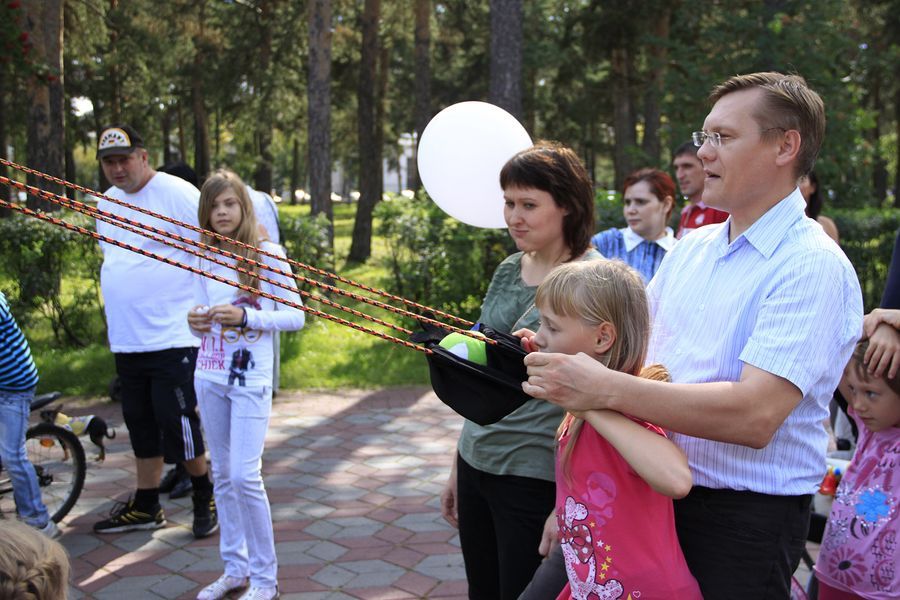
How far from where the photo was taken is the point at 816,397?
1.85m

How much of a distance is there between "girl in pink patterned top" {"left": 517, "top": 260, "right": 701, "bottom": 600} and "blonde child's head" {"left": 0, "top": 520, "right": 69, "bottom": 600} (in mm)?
1106

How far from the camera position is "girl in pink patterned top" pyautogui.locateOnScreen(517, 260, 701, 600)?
1.81 m

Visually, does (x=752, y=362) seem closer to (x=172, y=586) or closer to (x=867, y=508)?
(x=867, y=508)

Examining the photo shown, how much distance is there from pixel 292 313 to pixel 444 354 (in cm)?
194

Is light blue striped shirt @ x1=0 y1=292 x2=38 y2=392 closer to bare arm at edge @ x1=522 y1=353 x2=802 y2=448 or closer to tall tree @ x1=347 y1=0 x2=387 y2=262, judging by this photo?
bare arm at edge @ x1=522 y1=353 x2=802 y2=448

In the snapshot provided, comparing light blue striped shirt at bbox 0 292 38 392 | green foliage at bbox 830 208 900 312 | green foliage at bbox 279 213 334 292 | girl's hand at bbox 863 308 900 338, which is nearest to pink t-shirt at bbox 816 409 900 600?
girl's hand at bbox 863 308 900 338

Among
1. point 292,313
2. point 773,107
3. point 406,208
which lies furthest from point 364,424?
point 773,107

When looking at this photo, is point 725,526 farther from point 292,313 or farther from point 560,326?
point 292,313

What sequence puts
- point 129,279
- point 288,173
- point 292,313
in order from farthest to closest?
point 288,173
point 129,279
point 292,313

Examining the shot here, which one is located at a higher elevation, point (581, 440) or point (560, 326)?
point (560, 326)

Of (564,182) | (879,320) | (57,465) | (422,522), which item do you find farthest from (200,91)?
(879,320)

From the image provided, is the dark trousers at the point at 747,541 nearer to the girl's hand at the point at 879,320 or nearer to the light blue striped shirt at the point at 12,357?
the girl's hand at the point at 879,320

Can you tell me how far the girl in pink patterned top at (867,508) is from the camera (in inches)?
96.7

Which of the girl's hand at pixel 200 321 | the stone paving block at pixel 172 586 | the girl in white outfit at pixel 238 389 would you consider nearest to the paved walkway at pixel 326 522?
the stone paving block at pixel 172 586
